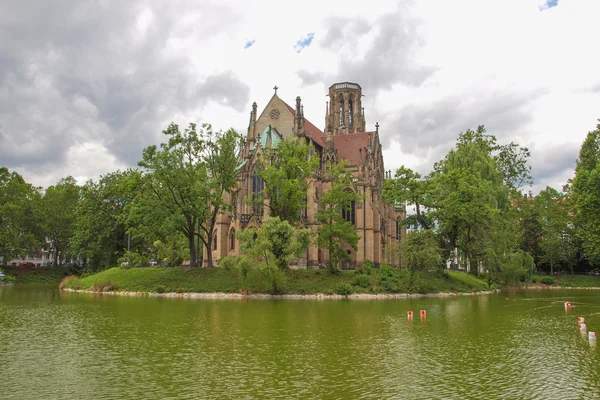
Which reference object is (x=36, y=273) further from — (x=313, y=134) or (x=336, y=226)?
(x=336, y=226)

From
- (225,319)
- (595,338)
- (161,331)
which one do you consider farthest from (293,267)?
(595,338)

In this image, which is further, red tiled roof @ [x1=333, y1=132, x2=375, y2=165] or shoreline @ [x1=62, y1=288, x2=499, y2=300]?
red tiled roof @ [x1=333, y1=132, x2=375, y2=165]

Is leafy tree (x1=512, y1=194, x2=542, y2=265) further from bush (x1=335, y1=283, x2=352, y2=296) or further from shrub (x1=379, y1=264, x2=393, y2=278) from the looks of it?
bush (x1=335, y1=283, x2=352, y2=296)

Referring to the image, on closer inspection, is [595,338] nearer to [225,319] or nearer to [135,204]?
[225,319]

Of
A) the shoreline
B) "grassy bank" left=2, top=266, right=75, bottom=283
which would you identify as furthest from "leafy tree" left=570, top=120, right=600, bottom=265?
"grassy bank" left=2, top=266, right=75, bottom=283

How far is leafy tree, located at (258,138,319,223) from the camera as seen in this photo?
1700 inches

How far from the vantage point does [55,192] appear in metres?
74.0

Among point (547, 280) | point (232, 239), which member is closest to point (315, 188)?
point (232, 239)

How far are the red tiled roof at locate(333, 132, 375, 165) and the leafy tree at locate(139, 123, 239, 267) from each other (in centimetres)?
2060

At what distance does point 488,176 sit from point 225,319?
113 ft

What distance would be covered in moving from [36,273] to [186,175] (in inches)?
1622

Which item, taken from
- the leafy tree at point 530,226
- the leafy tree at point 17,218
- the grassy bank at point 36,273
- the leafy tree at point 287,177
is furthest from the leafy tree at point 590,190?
the grassy bank at point 36,273

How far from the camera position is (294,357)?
1426 centimetres

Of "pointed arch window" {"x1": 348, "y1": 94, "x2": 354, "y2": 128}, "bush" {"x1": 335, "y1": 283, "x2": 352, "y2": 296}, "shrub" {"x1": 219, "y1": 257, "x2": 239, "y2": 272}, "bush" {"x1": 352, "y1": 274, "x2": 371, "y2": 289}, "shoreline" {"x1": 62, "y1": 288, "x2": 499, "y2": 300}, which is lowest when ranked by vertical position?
"shoreline" {"x1": 62, "y1": 288, "x2": 499, "y2": 300}
